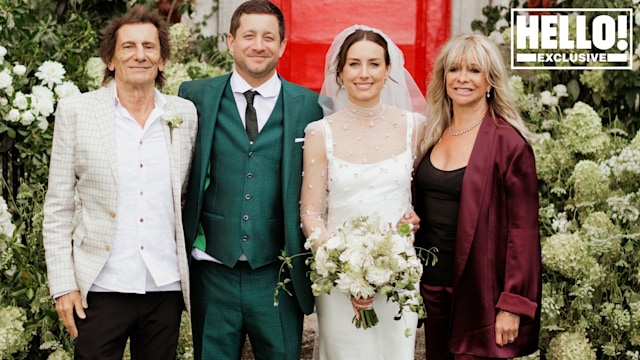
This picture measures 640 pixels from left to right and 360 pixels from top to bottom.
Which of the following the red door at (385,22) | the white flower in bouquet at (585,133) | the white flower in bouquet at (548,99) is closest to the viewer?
the white flower in bouquet at (585,133)

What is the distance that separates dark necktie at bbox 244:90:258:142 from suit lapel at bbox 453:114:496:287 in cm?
87

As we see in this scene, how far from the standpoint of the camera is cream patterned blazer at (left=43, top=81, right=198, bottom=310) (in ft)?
10.9

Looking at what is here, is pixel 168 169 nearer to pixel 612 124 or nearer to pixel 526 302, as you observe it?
pixel 526 302

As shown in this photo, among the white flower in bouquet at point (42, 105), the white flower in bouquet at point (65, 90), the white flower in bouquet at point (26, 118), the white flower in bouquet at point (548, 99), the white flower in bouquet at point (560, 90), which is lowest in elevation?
the white flower in bouquet at point (26, 118)

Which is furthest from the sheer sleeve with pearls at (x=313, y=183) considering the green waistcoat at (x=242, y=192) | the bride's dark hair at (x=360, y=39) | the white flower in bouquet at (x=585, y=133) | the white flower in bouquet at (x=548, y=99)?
the white flower in bouquet at (x=548, y=99)

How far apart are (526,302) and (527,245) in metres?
0.23

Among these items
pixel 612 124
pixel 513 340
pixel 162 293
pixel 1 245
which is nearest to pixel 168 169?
pixel 162 293

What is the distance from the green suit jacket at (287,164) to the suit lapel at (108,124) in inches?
14.2

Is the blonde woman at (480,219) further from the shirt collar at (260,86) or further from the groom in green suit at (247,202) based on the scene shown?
the shirt collar at (260,86)

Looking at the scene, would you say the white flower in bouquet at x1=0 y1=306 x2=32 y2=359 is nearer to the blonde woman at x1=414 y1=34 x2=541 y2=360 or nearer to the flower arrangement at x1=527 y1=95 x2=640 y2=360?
the blonde woman at x1=414 y1=34 x2=541 y2=360

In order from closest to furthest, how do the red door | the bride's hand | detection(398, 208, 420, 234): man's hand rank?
the bride's hand
detection(398, 208, 420, 234): man's hand
the red door

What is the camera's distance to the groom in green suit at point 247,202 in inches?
139

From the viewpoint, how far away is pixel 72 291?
3.37 m

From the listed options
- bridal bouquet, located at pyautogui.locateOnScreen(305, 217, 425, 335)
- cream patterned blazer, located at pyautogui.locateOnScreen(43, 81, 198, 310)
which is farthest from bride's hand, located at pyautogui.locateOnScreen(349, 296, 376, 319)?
cream patterned blazer, located at pyautogui.locateOnScreen(43, 81, 198, 310)
